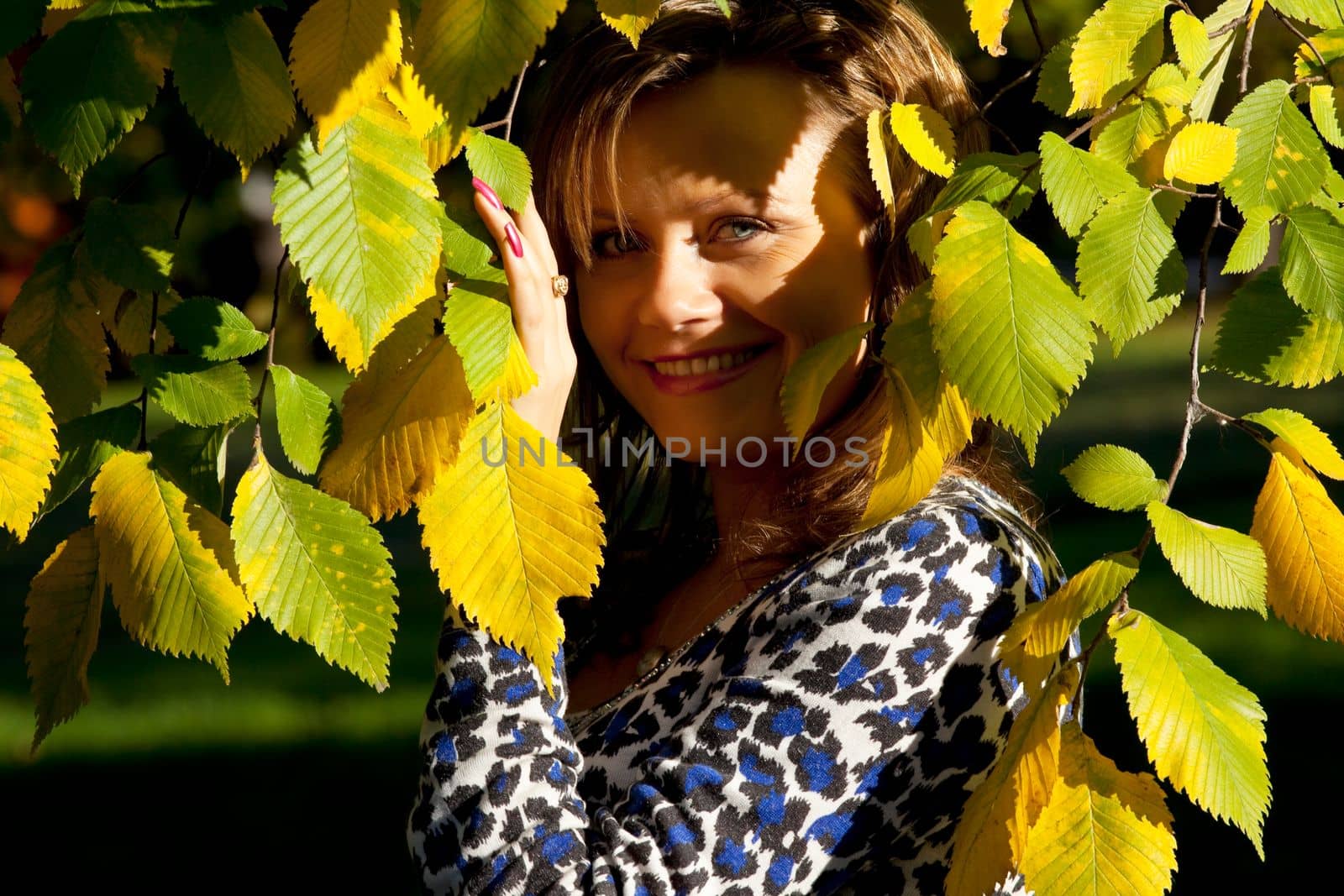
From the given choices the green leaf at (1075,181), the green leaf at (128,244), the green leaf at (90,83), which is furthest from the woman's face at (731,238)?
the green leaf at (90,83)

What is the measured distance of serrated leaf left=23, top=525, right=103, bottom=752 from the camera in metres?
1.10

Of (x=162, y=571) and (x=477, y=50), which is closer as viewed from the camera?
(x=477, y=50)

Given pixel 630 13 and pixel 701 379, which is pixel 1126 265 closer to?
pixel 630 13

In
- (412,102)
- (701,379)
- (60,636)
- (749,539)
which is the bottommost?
(749,539)

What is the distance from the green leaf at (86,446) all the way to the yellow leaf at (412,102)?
0.37 meters

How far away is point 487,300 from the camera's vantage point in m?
1.06

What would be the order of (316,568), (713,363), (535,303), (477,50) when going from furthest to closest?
(713,363) → (535,303) → (316,568) → (477,50)

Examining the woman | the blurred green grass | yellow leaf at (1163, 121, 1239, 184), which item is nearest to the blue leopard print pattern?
the woman

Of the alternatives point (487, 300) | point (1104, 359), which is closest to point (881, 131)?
point (487, 300)

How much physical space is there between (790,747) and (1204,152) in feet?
2.34

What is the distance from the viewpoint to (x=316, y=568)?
104 cm

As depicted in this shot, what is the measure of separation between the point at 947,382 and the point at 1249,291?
31 cm

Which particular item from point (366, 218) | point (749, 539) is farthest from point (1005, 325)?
point (749, 539)

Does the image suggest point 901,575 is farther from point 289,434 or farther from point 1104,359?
point 1104,359
